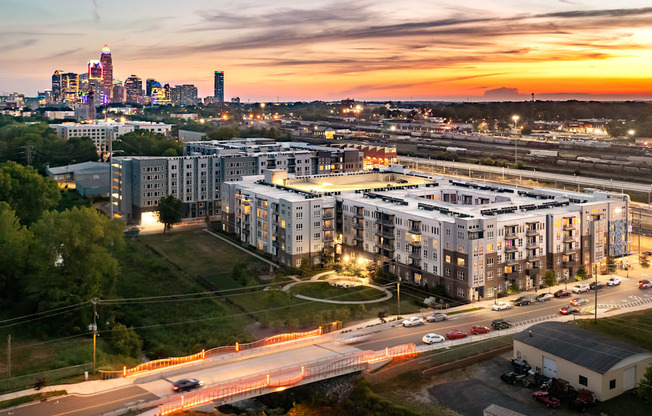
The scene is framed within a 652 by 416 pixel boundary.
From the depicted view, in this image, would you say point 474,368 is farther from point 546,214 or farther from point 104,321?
point 104,321

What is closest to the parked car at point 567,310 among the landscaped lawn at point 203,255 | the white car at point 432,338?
the white car at point 432,338

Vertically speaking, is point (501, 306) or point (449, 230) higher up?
point (449, 230)

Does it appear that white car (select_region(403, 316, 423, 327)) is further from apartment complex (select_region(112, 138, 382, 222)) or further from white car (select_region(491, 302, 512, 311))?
apartment complex (select_region(112, 138, 382, 222))

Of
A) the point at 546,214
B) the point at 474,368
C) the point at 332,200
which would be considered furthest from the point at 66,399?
the point at 546,214

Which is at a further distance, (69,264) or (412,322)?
(69,264)

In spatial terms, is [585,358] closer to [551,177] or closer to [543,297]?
[543,297]

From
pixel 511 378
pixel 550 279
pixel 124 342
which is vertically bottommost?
pixel 511 378

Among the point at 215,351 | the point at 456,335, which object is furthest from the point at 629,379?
the point at 215,351
